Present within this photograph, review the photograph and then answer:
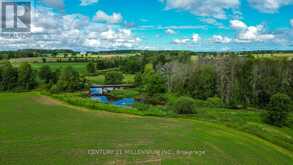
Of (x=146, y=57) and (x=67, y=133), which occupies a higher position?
(x=146, y=57)

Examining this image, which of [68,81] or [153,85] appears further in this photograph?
[68,81]

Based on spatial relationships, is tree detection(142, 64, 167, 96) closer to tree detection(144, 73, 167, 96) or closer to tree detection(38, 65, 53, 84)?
tree detection(144, 73, 167, 96)

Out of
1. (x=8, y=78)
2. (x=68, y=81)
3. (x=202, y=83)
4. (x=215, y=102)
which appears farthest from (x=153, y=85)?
(x=8, y=78)

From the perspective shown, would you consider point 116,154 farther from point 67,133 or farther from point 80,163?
point 67,133

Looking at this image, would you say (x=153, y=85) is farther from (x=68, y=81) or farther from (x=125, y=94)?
(x=68, y=81)

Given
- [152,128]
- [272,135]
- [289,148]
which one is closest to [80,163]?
[152,128]

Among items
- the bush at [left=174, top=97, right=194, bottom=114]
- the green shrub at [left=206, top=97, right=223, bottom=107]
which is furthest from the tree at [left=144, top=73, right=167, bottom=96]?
the bush at [left=174, top=97, right=194, bottom=114]

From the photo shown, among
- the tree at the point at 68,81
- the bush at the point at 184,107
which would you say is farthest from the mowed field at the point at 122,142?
the tree at the point at 68,81
